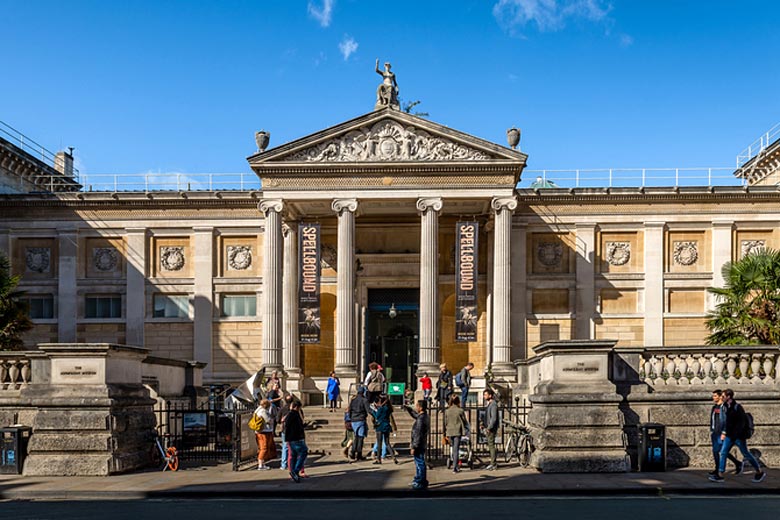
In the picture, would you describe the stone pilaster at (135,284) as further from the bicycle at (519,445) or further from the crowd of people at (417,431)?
the bicycle at (519,445)

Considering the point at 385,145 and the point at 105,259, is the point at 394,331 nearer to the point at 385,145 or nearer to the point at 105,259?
the point at 385,145

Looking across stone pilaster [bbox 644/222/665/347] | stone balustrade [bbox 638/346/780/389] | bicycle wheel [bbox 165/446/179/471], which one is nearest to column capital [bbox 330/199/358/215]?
stone pilaster [bbox 644/222/665/347]

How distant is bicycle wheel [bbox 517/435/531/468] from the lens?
66.9 ft

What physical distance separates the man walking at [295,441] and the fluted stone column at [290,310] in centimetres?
1736

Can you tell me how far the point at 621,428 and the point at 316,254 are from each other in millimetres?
18671

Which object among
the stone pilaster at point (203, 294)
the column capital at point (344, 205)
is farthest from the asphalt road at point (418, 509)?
the stone pilaster at point (203, 294)

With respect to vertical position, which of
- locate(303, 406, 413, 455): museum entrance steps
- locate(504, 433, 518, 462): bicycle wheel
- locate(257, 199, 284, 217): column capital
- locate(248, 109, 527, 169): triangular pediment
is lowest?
locate(303, 406, 413, 455): museum entrance steps

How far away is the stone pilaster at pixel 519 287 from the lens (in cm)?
3975

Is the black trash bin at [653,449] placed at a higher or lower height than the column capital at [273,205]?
lower

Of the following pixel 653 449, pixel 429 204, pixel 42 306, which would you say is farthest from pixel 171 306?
pixel 653 449

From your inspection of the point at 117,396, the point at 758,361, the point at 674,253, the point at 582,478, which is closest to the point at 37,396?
the point at 117,396

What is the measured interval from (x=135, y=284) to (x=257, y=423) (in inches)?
872

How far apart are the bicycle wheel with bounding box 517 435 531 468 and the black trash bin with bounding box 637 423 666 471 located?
2.49 meters

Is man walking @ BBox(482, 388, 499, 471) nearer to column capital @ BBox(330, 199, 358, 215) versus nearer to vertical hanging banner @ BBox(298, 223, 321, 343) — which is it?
vertical hanging banner @ BBox(298, 223, 321, 343)
